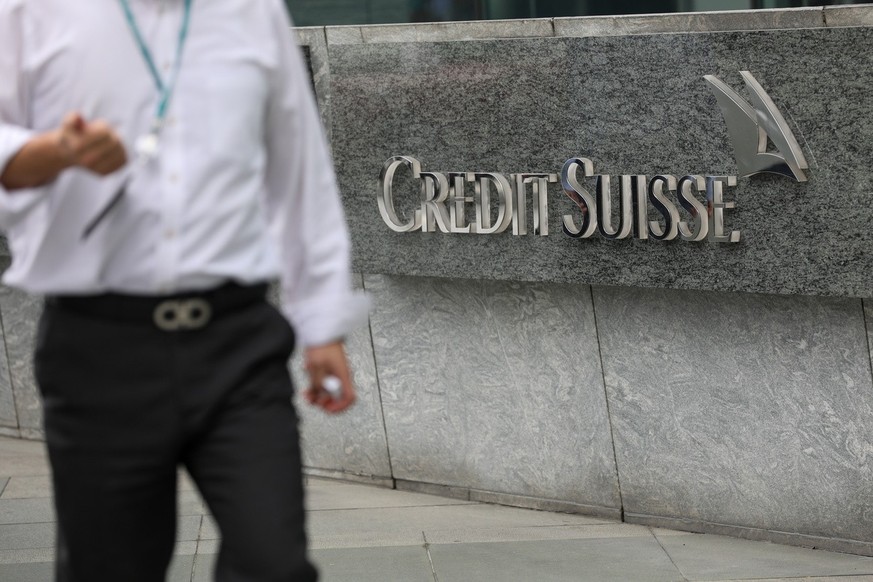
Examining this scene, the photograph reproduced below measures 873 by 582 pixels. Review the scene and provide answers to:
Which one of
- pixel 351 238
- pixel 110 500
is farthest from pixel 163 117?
pixel 351 238

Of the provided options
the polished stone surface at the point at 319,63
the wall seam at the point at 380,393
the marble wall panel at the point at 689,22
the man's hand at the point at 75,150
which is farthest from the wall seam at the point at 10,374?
the man's hand at the point at 75,150

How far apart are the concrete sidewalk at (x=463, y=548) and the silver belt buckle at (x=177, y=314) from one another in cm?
234

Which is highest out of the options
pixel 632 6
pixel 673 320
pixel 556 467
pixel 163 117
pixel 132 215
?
pixel 632 6

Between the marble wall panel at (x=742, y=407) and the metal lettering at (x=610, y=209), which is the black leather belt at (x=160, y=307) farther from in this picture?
the marble wall panel at (x=742, y=407)

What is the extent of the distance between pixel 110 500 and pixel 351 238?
3146 millimetres

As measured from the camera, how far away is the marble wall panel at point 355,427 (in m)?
5.61

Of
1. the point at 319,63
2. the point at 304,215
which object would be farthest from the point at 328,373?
the point at 319,63

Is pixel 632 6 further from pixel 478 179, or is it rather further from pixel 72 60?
pixel 72 60

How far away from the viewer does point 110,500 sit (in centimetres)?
229

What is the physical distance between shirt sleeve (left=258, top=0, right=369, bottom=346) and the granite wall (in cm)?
223

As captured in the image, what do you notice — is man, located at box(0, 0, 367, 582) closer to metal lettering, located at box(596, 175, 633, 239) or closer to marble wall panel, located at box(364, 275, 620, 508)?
metal lettering, located at box(596, 175, 633, 239)

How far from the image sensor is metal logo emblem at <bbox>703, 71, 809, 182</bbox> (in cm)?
426

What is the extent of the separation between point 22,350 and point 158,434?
456 centimetres

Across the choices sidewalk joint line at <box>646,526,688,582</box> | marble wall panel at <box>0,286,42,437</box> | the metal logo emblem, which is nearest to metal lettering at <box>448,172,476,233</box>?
the metal logo emblem
